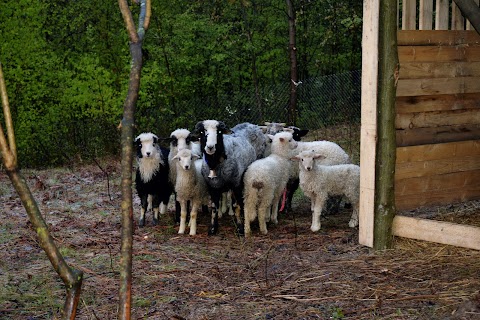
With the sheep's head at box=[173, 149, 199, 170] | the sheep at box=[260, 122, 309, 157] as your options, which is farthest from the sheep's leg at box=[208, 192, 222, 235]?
the sheep at box=[260, 122, 309, 157]

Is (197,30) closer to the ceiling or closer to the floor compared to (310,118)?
closer to the ceiling

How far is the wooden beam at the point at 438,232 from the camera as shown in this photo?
5.73 meters

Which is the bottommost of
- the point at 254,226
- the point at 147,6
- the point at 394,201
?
the point at 254,226

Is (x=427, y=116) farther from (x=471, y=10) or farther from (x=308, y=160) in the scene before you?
(x=471, y=10)

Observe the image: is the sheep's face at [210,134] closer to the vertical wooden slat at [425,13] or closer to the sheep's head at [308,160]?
the sheep's head at [308,160]

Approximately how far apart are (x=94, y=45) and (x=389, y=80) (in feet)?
54.5

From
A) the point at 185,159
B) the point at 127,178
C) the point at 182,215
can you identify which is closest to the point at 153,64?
the point at 182,215

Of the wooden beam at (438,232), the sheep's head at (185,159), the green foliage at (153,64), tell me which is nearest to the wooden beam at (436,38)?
the wooden beam at (438,232)

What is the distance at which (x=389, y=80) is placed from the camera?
622 cm

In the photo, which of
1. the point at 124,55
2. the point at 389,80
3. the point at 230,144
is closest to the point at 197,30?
the point at 124,55

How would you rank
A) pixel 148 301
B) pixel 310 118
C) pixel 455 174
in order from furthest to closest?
pixel 310 118, pixel 455 174, pixel 148 301

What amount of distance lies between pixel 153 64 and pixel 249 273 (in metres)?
13.1

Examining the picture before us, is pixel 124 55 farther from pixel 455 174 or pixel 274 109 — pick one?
pixel 455 174

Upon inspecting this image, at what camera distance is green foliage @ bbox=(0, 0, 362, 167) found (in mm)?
17062
